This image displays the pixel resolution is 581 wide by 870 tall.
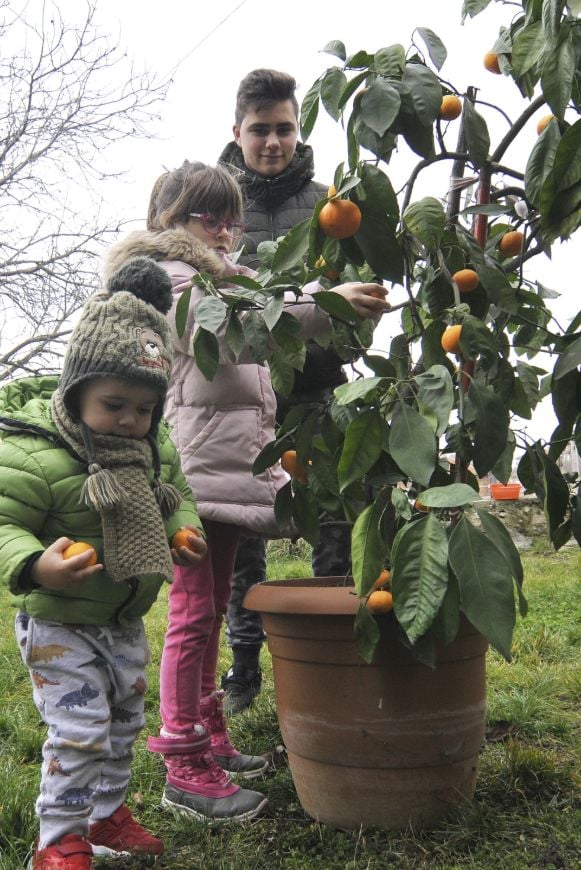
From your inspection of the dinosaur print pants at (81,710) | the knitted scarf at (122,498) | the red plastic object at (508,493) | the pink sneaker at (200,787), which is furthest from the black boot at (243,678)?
the red plastic object at (508,493)

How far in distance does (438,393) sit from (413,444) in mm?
77

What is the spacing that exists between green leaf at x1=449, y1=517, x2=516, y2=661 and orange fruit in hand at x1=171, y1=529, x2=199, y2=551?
0.53m

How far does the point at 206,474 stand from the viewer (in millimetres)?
1725

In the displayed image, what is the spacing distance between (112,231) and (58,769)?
624cm

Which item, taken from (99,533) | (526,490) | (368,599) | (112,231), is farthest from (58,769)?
(112,231)

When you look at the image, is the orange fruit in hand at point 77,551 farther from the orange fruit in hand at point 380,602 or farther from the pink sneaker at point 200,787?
the pink sneaker at point 200,787

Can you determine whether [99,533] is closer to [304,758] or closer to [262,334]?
[262,334]

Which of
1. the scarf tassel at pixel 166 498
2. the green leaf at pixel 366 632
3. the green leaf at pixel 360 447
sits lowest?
the green leaf at pixel 366 632

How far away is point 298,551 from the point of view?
20.6 ft

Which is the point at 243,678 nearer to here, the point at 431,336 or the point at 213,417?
the point at 213,417

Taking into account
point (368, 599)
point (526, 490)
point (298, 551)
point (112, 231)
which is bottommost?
point (298, 551)

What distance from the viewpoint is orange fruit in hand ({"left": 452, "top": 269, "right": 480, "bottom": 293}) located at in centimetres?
139

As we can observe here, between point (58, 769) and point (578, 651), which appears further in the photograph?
point (578, 651)

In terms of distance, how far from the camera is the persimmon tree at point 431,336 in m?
1.12
